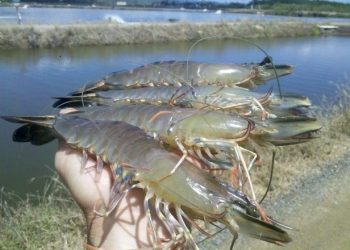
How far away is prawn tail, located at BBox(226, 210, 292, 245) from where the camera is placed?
1.81 meters

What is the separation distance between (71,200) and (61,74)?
12557 millimetres

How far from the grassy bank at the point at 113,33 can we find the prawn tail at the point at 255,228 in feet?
85.1

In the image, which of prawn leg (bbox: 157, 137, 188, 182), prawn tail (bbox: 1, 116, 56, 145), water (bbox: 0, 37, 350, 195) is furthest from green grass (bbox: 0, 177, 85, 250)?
prawn leg (bbox: 157, 137, 188, 182)

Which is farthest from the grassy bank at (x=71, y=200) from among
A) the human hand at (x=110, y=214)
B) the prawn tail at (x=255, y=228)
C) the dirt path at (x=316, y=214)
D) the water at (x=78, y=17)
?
the water at (x=78, y=17)

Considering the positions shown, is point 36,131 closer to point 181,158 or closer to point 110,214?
point 110,214

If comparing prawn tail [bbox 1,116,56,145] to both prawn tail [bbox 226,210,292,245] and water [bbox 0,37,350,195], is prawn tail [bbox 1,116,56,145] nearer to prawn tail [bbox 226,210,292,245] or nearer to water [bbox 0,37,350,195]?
prawn tail [bbox 226,210,292,245]

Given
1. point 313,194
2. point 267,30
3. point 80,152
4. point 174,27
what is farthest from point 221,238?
point 267,30

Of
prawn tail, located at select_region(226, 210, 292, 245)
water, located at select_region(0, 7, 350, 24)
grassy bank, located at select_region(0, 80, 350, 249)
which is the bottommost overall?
water, located at select_region(0, 7, 350, 24)

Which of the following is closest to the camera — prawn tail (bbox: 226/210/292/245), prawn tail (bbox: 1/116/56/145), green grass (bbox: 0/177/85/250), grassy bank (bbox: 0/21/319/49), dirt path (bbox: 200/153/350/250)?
prawn tail (bbox: 226/210/292/245)

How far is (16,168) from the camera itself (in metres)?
9.02

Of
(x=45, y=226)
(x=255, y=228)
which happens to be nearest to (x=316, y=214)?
(x=45, y=226)

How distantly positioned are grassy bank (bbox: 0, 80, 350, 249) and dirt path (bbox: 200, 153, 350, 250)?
0.75ft

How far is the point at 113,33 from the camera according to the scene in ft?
101

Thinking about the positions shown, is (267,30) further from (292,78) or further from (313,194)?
(313,194)
